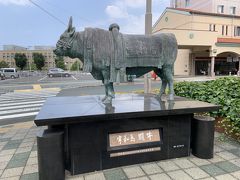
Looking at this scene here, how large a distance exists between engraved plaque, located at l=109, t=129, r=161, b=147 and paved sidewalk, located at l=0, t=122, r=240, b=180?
0.38 meters

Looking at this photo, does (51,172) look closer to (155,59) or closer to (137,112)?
(137,112)

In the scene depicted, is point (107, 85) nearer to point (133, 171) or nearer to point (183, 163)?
point (133, 171)

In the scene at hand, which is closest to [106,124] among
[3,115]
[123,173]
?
[123,173]

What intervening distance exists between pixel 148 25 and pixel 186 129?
179 inches

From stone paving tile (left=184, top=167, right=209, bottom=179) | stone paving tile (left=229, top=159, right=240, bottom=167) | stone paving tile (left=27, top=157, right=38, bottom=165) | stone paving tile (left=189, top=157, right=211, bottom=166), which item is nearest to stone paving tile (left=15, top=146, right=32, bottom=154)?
stone paving tile (left=27, top=157, right=38, bottom=165)

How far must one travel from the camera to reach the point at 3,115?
7.38 m

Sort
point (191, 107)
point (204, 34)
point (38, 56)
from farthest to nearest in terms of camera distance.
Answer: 1. point (38, 56)
2. point (204, 34)
3. point (191, 107)

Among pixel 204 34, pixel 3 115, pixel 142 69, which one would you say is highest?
pixel 204 34

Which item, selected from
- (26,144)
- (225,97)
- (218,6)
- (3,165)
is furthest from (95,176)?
(218,6)

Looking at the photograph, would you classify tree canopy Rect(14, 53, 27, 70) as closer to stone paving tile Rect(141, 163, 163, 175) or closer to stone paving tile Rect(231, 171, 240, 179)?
stone paving tile Rect(141, 163, 163, 175)

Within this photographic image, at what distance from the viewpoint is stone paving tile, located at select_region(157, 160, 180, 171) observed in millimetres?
3111

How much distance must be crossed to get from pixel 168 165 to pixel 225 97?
2.71 m

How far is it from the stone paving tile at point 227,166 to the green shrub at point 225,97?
1025mm

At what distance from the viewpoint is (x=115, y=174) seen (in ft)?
9.69
